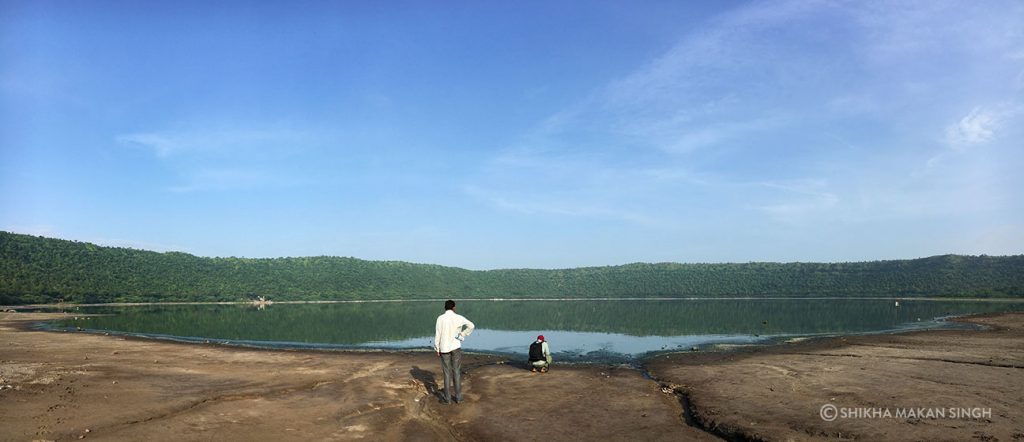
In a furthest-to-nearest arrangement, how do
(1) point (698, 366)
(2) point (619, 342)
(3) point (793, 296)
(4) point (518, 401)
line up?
(3) point (793, 296) < (2) point (619, 342) < (1) point (698, 366) < (4) point (518, 401)

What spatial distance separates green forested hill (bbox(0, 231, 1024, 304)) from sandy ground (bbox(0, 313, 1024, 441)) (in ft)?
262

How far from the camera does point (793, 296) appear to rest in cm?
11612

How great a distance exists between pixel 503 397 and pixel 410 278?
129 m

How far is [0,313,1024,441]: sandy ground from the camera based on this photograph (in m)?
9.45

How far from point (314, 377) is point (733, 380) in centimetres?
1228

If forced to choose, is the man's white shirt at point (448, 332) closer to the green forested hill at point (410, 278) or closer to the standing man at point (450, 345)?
the standing man at point (450, 345)

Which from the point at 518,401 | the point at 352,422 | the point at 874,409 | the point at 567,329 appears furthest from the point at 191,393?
the point at 567,329

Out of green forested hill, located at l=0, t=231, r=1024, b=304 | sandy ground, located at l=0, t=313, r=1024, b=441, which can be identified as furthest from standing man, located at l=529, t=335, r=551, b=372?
green forested hill, located at l=0, t=231, r=1024, b=304

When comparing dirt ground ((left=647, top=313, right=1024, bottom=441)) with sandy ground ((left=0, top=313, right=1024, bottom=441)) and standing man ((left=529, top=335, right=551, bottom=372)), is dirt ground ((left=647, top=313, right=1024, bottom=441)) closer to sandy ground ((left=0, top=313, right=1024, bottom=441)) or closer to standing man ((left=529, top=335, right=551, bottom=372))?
sandy ground ((left=0, top=313, right=1024, bottom=441))

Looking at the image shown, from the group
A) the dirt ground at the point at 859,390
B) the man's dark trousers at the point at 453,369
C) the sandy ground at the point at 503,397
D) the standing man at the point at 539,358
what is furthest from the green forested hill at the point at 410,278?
the dirt ground at the point at 859,390

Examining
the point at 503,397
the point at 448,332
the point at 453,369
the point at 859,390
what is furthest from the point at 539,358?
the point at 859,390

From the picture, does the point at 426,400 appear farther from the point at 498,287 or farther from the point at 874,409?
the point at 498,287

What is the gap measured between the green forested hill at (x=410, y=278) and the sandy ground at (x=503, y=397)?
262 ft

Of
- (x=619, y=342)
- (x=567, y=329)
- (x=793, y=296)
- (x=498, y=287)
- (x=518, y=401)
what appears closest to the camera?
(x=518, y=401)
